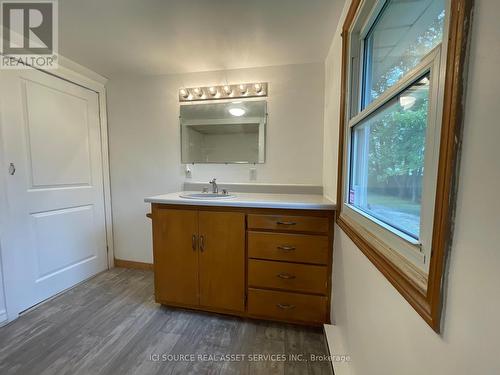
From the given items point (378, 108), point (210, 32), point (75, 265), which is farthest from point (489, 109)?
point (75, 265)

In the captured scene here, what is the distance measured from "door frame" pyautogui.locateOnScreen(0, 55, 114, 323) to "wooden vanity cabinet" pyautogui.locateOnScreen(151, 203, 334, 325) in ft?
3.36

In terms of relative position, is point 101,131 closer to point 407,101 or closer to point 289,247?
point 289,247

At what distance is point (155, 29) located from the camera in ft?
5.03

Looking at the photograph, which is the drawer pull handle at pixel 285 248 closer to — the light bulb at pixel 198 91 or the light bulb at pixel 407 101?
the light bulb at pixel 407 101

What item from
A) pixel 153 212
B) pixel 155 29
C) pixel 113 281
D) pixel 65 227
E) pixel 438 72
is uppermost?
pixel 155 29

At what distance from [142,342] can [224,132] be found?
1.77 m

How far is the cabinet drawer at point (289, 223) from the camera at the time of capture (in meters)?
1.49

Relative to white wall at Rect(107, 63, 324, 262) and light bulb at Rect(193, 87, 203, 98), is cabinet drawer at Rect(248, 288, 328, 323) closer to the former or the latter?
white wall at Rect(107, 63, 324, 262)

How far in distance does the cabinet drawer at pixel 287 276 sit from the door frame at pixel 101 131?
1.79 metres

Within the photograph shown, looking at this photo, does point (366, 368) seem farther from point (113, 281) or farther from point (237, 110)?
point (113, 281)

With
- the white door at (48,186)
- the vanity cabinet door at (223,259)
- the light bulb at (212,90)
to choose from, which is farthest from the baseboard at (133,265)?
the light bulb at (212,90)

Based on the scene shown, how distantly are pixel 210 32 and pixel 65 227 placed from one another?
82.0 inches

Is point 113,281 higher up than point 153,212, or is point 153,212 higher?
point 153,212

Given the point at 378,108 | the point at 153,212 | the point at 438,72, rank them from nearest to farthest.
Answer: the point at 438,72
the point at 378,108
the point at 153,212
